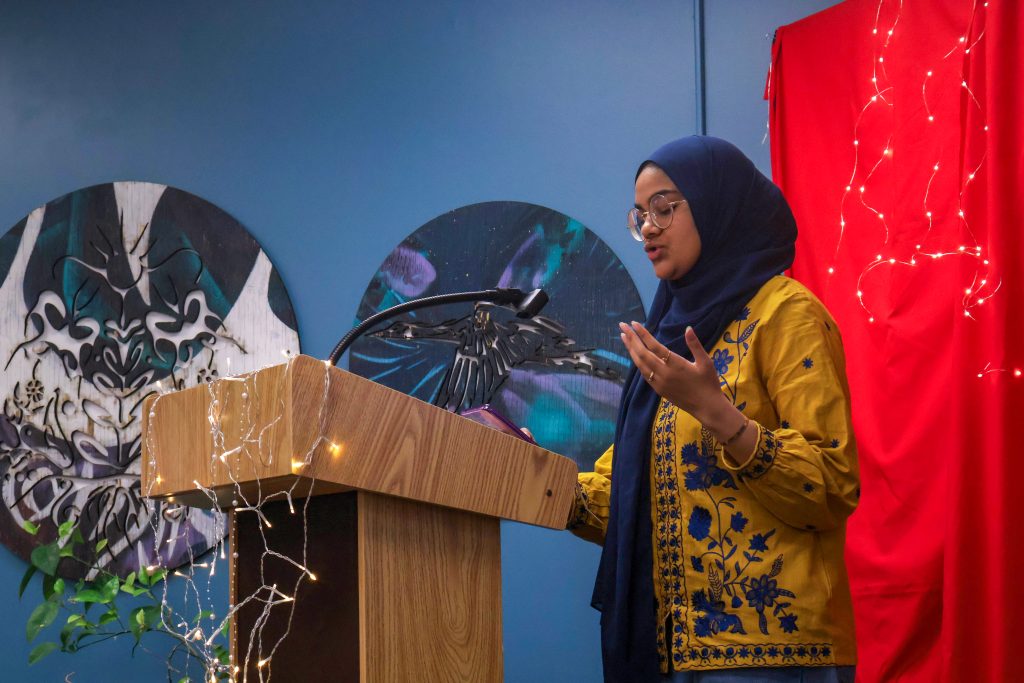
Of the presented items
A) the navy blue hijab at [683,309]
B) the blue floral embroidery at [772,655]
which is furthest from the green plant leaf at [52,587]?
the blue floral embroidery at [772,655]

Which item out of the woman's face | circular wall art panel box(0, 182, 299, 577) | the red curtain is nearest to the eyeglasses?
the woman's face

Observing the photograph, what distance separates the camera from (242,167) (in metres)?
2.99

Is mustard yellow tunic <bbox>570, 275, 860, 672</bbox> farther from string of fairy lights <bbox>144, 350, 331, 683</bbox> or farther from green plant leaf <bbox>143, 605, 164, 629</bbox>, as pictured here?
green plant leaf <bbox>143, 605, 164, 629</bbox>

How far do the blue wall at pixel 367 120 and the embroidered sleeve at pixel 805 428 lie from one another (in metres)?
1.07

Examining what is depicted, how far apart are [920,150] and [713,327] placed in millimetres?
942

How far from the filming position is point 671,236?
1.63 metres

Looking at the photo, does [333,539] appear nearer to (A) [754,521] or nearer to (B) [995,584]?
(A) [754,521]

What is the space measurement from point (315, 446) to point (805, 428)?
682mm

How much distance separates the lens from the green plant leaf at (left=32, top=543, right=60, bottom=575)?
2.59 metres

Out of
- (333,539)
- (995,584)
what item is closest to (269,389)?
(333,539)

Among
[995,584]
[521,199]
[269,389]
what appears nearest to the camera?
[269,389]

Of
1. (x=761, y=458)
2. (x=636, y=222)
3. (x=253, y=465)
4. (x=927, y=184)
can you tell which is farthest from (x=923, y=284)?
(x=253, y=465)

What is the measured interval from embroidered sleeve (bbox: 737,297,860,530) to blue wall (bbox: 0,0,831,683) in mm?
1067

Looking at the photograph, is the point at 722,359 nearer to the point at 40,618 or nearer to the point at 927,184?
the point at 927,184
